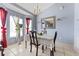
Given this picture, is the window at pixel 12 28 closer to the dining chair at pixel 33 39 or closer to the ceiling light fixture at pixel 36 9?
the dining chair at pixel 33 39

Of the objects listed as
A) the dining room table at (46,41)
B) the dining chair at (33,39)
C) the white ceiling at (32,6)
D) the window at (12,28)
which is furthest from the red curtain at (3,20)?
the dining room table at (46,41)

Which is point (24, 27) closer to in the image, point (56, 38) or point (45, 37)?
point (45, 37)

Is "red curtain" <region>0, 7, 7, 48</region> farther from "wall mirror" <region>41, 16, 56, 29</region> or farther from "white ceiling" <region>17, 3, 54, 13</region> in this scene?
"wall mirror" <region>41, 16, 56, 29</region>

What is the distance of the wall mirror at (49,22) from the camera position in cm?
196

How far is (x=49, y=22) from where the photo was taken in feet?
6.53

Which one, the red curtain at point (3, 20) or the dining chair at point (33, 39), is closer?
the red curtain at point (3, 20)

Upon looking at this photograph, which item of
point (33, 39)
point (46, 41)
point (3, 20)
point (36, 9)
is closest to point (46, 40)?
point (46, 41)

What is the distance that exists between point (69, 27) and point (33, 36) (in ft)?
2.26

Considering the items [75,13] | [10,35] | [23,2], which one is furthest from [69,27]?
[10,35]

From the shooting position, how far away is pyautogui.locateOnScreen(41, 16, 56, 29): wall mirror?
1956 mm

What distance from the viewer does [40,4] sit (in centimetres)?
190

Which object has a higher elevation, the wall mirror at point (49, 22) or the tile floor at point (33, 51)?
the wall mirror at point (49, 22)

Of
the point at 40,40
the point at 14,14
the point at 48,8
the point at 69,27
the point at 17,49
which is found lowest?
the point at 17,49

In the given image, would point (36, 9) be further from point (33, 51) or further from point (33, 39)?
point (33, 51)
